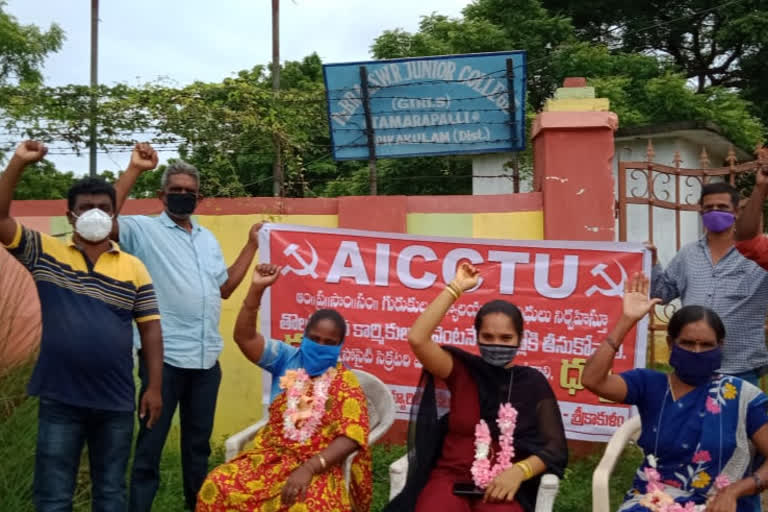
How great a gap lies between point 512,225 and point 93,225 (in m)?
3.03

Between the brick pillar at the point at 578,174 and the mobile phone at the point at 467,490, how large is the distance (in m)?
2.40

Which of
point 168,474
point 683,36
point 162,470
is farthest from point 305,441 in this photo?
point 683,36

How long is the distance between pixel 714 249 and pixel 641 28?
1959 centimetres

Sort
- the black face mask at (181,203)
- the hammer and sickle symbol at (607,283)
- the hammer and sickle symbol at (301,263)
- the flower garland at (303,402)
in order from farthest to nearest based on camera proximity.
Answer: the hammer and sickle symbol at (301,263) < the hammer and sickle symbol at (607,283) < the black face mask at (181,203) < the flower garland at (303,402)

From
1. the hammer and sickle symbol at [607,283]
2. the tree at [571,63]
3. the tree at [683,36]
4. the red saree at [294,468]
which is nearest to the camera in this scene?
the red saree at [294,468]

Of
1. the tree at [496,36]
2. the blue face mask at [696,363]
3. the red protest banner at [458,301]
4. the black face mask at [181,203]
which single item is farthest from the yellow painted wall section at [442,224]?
the tree at [496,36]

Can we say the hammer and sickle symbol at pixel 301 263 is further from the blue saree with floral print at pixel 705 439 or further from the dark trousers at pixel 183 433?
the blue saree with floral print at pixel 705 439

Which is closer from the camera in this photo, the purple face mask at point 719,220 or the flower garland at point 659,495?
the flower garland at point 659,495

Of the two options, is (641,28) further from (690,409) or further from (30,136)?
(690,409)

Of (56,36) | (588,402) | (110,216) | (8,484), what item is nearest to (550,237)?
(588,402)

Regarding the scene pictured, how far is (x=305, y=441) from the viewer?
374 cm

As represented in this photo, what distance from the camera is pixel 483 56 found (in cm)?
707

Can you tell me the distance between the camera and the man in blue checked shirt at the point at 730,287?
3.82 meters

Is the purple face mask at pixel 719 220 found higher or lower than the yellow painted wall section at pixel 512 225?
lower
